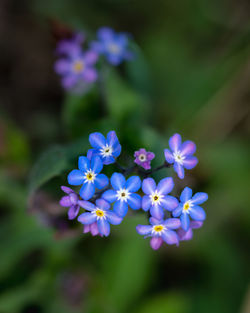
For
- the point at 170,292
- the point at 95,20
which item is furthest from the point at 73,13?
the point at 170,292

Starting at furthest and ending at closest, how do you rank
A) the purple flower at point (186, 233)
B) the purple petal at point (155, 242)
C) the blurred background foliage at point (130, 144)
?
the blurred background foliage at point (130, 144), the purple flower at point (186, 233), the purple petal at point (155, 242)

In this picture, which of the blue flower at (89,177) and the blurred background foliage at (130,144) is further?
the blurred background foliage at (130,144)

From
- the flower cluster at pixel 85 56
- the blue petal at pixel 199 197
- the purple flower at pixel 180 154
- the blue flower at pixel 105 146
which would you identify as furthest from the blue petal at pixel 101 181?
the flower cluster at pixel 85 56

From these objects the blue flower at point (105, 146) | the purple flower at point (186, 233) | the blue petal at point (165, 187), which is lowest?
the purple flower at point (186, 233)

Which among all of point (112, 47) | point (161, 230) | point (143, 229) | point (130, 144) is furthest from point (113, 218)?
point (112, 47)

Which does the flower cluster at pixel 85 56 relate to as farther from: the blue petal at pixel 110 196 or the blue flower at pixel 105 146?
the blue petal at pixel 110 196

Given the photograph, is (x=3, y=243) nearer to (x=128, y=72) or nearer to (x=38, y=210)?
(x=38, y=210)
